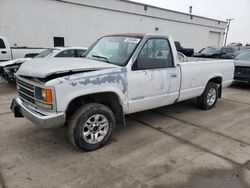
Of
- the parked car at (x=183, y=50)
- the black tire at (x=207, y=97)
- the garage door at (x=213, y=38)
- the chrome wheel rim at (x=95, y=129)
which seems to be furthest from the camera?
the garage door at (x=213, y=38)

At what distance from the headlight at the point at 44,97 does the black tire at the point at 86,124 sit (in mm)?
451

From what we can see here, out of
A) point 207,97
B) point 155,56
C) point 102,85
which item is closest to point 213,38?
point 207,97

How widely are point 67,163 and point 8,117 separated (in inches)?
105

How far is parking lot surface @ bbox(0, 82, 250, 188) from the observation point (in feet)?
9.61

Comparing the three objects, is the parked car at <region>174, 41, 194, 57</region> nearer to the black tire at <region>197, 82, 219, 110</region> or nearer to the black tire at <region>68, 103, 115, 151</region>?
the black tire at <region>197, 82, 219, 110</region>

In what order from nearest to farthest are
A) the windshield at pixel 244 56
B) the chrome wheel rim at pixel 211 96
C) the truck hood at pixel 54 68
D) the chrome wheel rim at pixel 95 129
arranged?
the truck hood at pixel 54 68 → the chrome wheel rim at pixel 95 129 → the chrome wheel rim at pixel 211 96 → the windshield at pixel 244 56

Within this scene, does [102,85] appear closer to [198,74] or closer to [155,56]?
[155,56]

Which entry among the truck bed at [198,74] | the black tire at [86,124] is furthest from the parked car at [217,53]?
the black tire at [86,124]

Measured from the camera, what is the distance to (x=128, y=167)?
322 centimetres

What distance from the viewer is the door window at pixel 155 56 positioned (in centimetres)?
409

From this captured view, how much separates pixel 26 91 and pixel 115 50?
1753mm

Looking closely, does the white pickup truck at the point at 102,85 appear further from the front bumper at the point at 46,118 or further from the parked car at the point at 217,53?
the parked car at the point at 217,53

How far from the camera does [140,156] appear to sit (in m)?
3.53

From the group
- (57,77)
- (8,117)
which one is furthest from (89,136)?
(8,117)
